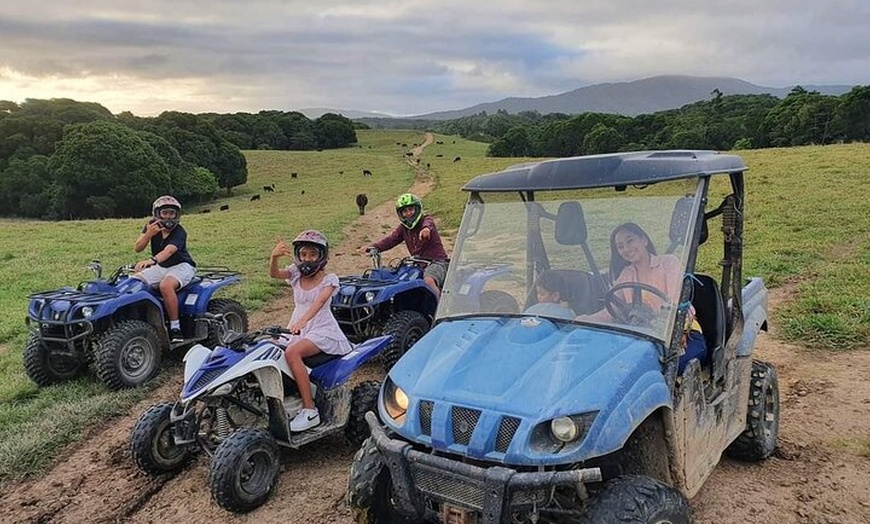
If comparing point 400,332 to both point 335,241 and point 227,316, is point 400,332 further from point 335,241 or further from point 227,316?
point 335,241

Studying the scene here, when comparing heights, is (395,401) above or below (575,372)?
below

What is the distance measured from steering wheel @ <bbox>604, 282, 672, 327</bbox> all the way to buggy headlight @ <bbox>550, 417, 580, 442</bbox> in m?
0.80

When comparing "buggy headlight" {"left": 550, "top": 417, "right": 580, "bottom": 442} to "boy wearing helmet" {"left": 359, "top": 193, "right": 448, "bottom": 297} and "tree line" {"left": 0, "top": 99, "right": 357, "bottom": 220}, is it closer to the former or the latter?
"boy wearing helmet" {"left": 359, "top": 193, "right": 448, "bottom": 297}

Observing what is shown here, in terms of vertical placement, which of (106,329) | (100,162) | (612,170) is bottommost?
(100,162)

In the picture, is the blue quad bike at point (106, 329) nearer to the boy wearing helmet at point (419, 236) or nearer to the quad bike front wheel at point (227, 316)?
the quad bike front wheel at point (227, 316)

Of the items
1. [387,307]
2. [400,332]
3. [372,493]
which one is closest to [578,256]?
[372,493]

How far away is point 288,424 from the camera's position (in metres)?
4.90

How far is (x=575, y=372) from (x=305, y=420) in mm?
2517

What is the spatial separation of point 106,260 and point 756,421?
15031 mm

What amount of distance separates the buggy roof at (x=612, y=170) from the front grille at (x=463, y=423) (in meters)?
1.39

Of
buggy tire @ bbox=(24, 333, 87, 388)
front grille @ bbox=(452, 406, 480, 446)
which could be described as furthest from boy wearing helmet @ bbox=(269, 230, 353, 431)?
buggy tire @ bbox=(24, 333, 87, 388)

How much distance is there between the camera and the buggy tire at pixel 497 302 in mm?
3977

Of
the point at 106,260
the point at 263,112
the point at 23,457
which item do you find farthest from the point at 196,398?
the point at 263,112

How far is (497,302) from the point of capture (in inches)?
159
